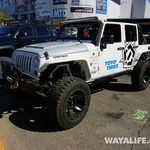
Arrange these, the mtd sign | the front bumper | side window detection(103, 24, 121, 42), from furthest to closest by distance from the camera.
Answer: the mtd sign, side window detection(103, 24, 121, 42), the front bumper

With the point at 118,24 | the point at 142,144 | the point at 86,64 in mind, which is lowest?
the point at 142,144

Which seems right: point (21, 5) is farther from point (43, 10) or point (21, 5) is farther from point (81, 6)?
point (81, 6)

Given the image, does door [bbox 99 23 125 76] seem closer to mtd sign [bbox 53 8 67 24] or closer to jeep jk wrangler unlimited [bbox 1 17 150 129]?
jeep jk wrangler unlimited [bbox 1 17 150 129]

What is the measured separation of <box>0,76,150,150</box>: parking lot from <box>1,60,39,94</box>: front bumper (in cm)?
68

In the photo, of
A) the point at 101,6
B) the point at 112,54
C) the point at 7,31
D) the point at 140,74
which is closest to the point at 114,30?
the point at 112,54

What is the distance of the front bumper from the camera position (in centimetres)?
290

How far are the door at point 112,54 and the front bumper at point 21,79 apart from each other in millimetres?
1741

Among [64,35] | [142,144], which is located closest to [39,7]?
[64,35]

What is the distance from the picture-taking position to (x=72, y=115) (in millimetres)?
3066

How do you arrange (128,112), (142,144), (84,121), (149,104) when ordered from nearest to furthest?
(142,144)
(84,121)
(128,112)
(149,104)

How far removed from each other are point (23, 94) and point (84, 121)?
186cm

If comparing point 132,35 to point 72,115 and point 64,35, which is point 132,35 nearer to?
point 64,35

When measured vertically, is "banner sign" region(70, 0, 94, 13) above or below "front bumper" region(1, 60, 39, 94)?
above

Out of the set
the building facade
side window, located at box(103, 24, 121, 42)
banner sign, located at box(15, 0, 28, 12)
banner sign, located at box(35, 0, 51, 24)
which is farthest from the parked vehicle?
banner sign, located at box(15, 0, 28, 12)
